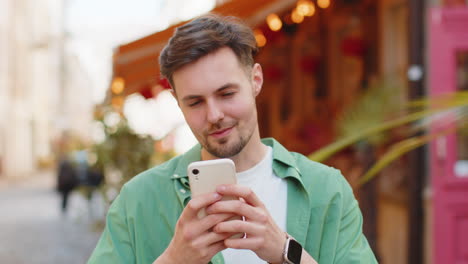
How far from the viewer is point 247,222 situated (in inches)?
56.6

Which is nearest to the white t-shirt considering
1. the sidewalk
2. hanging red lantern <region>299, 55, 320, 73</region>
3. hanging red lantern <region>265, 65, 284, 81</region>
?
the sidewalk

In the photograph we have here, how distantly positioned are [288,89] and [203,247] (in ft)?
34.0

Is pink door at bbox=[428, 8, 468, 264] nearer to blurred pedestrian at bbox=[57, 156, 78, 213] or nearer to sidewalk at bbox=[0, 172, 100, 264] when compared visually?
sidewalk at bbox=[0, 172, 100, 264]

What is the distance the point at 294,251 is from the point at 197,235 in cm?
23

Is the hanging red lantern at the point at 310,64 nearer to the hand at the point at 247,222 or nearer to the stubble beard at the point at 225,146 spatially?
the stubble beard at the point at 225,146

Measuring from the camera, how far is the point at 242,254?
170cm

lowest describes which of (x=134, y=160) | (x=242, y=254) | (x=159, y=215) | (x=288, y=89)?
(x=242, y=254)

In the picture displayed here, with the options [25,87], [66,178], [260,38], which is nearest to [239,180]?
[260,38]

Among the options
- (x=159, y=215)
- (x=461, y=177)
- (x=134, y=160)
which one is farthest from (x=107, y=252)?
(x=134, y=160)

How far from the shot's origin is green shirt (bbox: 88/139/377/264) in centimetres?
166

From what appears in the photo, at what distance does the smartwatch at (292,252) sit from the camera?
149cm

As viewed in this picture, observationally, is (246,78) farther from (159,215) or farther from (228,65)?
(159,215)

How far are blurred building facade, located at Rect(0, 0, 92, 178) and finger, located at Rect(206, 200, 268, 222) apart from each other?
26.1 m

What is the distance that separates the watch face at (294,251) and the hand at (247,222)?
0.04 meters
